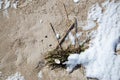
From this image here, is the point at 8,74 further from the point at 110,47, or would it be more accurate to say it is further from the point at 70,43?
the point at 110,47

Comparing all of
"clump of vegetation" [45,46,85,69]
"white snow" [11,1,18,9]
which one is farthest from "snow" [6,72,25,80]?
"white snow" [11,1,18,9]

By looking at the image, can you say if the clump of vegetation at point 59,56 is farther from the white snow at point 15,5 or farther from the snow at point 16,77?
the white snow at point 15,5

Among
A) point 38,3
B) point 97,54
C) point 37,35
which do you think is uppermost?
point 38,3

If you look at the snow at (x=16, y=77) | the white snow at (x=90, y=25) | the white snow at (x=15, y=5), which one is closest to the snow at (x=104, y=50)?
Result: the white snow at (x=90, y=25)

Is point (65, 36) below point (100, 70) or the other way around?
the other way around

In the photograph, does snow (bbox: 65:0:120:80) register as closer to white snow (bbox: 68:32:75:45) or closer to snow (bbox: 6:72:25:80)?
white snow (bbox: 68:32:75:45)

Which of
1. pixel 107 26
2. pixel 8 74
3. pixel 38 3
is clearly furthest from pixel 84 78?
pixel 38 3
